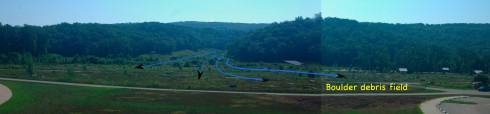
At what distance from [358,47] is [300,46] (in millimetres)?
24753

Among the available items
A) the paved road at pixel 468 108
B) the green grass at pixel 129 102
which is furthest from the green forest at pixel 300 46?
the green grass at pixel 129 102

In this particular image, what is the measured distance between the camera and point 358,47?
362ft

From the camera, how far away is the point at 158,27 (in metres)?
173

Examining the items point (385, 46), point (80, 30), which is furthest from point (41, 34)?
point (385, 46)

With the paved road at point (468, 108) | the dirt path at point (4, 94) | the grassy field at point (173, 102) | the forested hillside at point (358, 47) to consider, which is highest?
the forested hillside at point (358, 47)

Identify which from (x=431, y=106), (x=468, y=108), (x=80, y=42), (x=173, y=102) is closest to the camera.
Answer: (x=173, y=102)

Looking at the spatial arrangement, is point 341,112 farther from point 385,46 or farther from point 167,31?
point 167,31

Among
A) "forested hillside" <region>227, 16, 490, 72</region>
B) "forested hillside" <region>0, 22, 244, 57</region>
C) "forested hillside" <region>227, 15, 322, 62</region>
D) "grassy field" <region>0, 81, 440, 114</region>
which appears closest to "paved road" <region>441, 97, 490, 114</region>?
"grassy field" <region>0, 81, 440, 114</region>

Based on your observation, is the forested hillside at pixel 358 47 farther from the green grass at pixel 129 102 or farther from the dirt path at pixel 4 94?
the dirt path at pixel 4 94

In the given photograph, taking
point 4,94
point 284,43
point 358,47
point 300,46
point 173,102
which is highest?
point 284,43

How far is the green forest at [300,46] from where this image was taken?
89.6 meters

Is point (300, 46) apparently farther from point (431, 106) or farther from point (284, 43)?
point (431, 106)

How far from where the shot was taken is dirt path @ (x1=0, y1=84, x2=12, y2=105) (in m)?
30.5

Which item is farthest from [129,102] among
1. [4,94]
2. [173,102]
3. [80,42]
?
[80,42]
